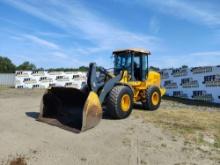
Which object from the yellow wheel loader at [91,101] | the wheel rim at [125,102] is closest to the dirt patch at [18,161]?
the yellow wheel loader at [91,101]

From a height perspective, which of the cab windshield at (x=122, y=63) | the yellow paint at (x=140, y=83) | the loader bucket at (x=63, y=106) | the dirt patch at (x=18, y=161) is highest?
the cab windshield at (x=122, y=63)

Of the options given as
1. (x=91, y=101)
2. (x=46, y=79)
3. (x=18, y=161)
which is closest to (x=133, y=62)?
(x=91, y=101)

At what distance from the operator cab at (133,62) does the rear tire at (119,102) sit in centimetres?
177

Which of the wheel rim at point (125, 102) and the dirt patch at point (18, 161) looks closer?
the dirt patch at point (18, 161)

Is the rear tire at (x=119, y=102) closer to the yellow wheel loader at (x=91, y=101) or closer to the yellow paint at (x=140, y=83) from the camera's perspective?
the yellow wheel loader at (x=91, y=101)

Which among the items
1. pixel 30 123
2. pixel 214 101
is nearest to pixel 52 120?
pixel 30 123

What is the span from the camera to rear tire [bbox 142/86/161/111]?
1298 centimetres

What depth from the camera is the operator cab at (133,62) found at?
12.7 m

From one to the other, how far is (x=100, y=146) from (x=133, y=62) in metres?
5.70

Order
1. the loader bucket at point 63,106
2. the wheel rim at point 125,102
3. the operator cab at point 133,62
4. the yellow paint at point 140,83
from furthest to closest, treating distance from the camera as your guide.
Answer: the operator cab at point 133,62, the yellow paint at point 140,83, the wheel rim at point 125,102, the loader bucket at point 63,106

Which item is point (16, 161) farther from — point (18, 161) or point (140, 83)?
point (140, 83)

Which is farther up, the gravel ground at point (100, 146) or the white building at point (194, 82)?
the white building at point (194, 82)

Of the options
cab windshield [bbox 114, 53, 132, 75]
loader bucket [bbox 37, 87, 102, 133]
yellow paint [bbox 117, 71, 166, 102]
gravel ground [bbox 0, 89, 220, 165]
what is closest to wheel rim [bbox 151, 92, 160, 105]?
yellow paint [bbox 117, 71, 166, 102]

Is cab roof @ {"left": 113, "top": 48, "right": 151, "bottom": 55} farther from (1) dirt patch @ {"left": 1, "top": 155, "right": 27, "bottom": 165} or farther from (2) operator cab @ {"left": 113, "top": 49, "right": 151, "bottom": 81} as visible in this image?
(1) dirt patch @ {"left": 1, "top": 155, "right": 27, "bottom": 165}
